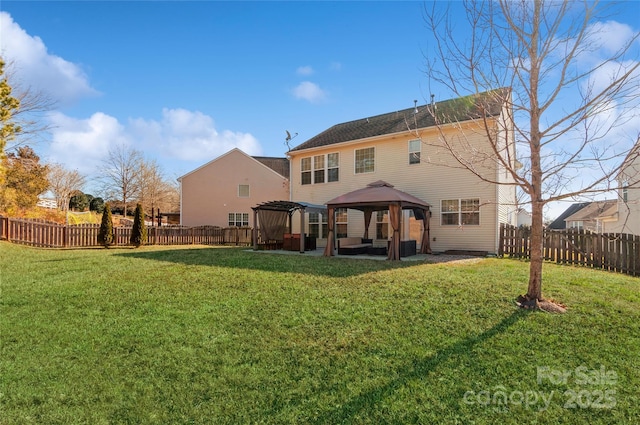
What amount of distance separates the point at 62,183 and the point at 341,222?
3071 cm

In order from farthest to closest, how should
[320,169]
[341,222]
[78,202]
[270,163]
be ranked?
1. [78,202]
2. [270,163]
3. [320,169]
4. [341,222]

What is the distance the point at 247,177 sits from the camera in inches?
1099

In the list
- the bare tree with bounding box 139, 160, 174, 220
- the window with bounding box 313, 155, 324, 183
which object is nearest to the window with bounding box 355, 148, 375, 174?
the window with bounding box 313, 155, 324, 183

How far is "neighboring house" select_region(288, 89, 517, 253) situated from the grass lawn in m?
6.51

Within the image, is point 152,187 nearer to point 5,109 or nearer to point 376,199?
point 5,109

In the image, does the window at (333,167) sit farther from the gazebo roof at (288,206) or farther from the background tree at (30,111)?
the background tree at (30,111)

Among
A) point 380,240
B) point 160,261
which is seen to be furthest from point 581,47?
point 160,261

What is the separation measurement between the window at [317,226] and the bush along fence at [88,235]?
6415mm

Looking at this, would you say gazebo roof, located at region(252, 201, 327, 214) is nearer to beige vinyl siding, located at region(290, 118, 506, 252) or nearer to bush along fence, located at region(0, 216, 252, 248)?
beige vinyl siding, located at region(290, 118, 506, 252)

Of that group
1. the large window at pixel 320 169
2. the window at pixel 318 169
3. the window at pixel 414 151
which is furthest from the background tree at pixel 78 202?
the window at pixel 414 151

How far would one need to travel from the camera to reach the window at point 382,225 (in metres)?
15.8

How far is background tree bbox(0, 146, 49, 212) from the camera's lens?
19.9 meters

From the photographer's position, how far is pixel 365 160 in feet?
54.1

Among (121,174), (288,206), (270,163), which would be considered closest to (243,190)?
(270,163)
